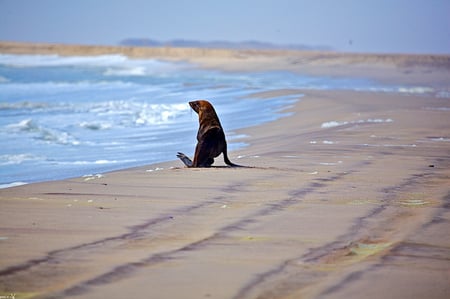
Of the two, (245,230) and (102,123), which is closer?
(245,230)

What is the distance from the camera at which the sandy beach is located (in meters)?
5.16

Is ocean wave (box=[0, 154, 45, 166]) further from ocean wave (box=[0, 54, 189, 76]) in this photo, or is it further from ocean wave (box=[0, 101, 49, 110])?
ocean wave (box=[0, 54, 189, 76])

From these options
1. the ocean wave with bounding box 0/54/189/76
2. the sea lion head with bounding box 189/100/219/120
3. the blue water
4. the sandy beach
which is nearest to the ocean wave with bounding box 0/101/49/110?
the blue water

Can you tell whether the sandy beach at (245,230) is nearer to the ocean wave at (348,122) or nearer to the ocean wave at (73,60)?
the ocean wave at (348,122)

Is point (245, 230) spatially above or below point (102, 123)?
above

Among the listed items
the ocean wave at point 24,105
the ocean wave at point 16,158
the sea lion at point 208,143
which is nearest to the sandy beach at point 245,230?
the sea lion at point 208,143

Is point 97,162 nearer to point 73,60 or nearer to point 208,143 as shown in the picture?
point 208,143

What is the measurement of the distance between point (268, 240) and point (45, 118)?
60.7 ft

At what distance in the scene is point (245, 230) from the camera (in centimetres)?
660

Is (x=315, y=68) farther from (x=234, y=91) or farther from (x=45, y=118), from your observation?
(x=45, y=118)

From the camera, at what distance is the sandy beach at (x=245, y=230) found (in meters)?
5.16

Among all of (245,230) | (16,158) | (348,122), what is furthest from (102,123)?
(245,230)

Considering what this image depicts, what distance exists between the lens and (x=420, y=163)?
1110cm

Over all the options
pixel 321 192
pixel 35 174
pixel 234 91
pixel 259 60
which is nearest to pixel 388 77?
pixel 234 91
